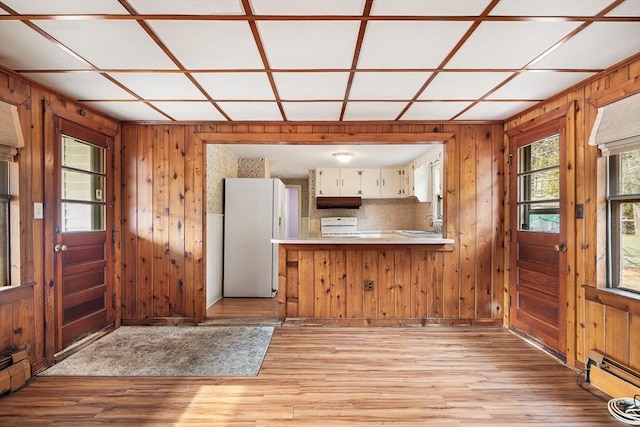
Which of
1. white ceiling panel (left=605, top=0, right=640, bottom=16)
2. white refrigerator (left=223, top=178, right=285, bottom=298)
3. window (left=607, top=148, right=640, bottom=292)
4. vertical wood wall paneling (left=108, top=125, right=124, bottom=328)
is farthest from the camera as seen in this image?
white refrigerator (left=223, top=178, right=285, bottom=298)

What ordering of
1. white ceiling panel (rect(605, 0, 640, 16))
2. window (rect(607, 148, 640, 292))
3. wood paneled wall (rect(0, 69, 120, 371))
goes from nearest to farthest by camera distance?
white ceiling panel (rect(605, 0, 640, 16)) → window (rect(607, 148, 640, 292)) → wood paneled wall (rect(0, 69, 120, 371))

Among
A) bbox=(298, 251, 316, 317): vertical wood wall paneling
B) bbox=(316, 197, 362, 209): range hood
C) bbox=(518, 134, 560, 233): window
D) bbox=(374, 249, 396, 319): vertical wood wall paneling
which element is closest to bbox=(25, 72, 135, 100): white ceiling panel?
bbox=(298, 251, 316, 317): vertical wood wall paneling

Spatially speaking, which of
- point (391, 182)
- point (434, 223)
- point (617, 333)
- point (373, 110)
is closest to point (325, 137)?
point (373, 110)

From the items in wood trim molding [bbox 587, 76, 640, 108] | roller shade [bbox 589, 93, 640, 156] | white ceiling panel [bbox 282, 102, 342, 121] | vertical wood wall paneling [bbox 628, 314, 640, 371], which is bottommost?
vertical wood wall paneling [bbox 628, 314, 640, 371]

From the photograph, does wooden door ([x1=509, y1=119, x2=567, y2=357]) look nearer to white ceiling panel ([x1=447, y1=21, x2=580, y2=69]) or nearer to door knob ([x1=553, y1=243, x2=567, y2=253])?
door knob ([x1=553, y1=243, x2=567, y2=253])

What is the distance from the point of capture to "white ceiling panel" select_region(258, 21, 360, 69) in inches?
73.4

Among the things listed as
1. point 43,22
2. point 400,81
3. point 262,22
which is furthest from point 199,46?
point 400,81

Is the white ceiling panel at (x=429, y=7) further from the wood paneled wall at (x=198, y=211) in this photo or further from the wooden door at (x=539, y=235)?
the wood paneled wall at (x=198, y=211)

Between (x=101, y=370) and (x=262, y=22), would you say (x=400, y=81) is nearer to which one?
(x=262, y=22)

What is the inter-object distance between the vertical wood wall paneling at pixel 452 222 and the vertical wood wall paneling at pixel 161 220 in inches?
124

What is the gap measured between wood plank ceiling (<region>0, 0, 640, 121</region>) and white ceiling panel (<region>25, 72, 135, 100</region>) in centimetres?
1

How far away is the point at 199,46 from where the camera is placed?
209cm

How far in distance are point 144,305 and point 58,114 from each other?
2.13 metres

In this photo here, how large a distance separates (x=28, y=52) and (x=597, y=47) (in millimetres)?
3646
